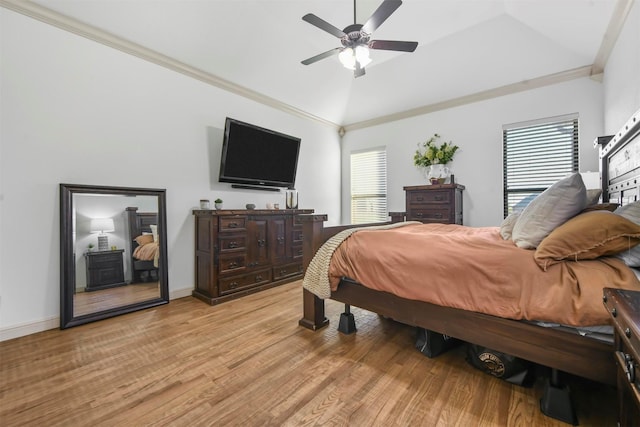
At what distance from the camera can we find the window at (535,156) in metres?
3.35

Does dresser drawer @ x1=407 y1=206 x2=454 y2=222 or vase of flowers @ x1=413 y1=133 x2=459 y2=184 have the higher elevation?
vase of flowers @ x1=413 y1=133 x2=459 y2=184

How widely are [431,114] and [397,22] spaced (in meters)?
1.59

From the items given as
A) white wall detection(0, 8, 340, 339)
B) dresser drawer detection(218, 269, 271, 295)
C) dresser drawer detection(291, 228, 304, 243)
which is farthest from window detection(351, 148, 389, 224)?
white wall detection(0, 8, 340, 339)

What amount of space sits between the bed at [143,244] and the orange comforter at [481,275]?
2.00 meters

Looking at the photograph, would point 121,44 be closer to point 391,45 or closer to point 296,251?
point 391,45

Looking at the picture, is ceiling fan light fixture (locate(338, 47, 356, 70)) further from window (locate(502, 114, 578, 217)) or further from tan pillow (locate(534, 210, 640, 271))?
window (locate(502, 114, 578, 217))

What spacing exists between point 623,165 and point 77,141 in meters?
4.34

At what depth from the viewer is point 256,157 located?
3.61m

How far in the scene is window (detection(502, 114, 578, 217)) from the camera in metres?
3.35

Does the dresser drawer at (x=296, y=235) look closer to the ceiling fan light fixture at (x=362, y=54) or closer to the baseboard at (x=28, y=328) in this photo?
the ceiling fan light fixture at (x=362, y=54)

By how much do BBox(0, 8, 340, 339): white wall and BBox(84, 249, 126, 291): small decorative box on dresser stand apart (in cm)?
23

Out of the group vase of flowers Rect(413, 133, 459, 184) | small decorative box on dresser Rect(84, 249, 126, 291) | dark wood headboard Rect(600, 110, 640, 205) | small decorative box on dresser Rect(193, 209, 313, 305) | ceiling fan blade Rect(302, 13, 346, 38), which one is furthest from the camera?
vase of flowers Rect(413, 133, 459, 184)

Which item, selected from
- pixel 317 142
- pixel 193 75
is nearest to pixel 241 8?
pixel 193 75

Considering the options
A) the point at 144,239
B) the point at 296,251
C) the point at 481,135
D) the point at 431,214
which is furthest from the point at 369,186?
the point at 144,239
